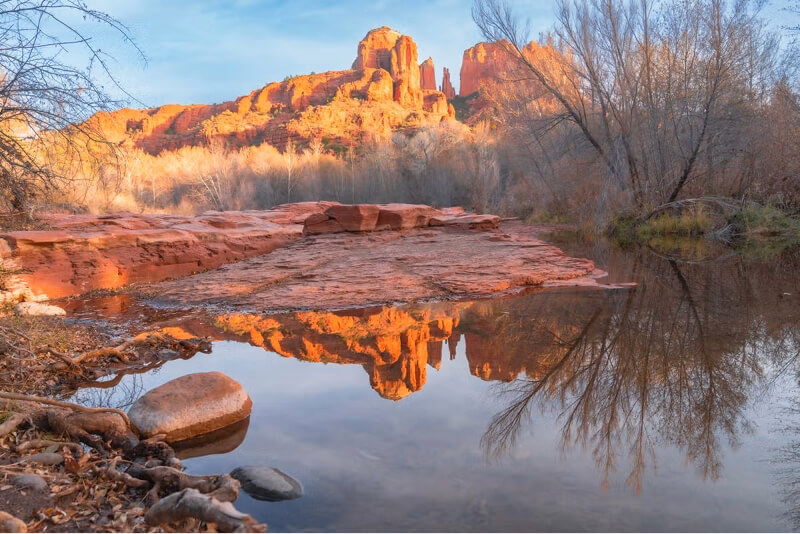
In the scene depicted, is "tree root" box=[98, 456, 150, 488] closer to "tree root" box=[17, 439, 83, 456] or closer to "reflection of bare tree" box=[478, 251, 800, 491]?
"tree root" box=[17, 439, 83, 456]

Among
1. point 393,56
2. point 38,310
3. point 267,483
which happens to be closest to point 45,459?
point 267,483

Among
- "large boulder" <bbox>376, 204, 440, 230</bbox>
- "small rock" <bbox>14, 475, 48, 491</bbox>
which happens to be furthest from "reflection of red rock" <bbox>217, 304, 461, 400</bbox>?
"large boulder" <bbox>376, 204, 440, 230</bbox>

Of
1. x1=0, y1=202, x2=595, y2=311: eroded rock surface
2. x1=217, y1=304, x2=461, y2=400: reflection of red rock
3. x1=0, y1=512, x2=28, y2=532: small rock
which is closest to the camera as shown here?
x1=0, y1=512, x2=28, y2=532: small rock

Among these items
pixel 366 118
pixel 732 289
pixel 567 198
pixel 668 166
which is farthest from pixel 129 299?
pixel 366 118

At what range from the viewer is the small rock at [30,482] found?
7.30ft

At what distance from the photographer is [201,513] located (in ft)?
6.33

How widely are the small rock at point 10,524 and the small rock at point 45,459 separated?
25.0 inches

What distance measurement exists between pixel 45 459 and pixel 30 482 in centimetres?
28

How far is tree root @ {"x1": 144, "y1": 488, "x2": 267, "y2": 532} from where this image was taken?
1896mm

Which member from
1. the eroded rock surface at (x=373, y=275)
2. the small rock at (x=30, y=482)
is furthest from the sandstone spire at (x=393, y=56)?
the small rock at (x=30, y=482)

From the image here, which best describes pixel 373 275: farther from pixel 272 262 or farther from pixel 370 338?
pixel 370 338

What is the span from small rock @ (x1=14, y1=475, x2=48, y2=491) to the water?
2.31ft

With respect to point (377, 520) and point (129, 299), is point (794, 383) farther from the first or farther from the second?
point (129, 299)

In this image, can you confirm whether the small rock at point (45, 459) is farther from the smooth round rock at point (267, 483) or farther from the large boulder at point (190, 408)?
the smooth round rock at point (267, 483)
